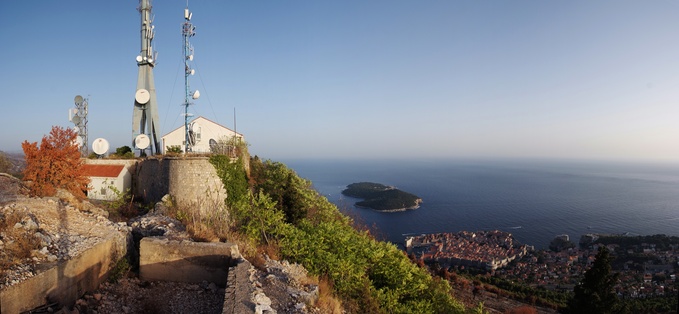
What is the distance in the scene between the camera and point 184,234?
24.5ft

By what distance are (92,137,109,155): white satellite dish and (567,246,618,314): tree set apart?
24.2 m

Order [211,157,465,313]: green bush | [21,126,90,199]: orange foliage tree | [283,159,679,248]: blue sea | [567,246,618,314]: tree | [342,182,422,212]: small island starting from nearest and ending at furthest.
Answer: [211,157,465,313]: green bush, [21,126,90,199]: orange foliage tree, [567,246,618,314]: tree, [283,159,679,248]: blue sea, [342,182,422,212]: small island

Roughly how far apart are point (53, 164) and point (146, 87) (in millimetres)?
Result: 8188

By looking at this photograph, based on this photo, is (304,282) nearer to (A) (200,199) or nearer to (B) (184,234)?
(B) (184,234)

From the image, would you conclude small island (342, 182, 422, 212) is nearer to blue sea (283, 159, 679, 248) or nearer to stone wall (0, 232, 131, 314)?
blue sea (283, 159, 679, 248)

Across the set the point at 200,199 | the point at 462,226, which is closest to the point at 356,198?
the point at 462,226

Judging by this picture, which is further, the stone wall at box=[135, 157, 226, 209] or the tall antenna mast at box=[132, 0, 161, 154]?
the tall antenna mast at box=[132, 0, 161, 154]

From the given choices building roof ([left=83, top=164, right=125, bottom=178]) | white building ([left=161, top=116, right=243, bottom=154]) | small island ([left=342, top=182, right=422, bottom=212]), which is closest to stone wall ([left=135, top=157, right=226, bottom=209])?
building roof ([left=83, top=164, right=125, bottom=178])

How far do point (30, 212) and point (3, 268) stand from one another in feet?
9.47

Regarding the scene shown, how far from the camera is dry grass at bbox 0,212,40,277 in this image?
4.78m

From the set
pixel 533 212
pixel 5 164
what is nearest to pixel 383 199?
pixel 533 212

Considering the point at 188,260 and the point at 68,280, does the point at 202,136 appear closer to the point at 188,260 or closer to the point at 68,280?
the point at 188,260

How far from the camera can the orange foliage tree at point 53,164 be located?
9805 millimetres

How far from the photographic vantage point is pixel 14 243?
528 centimetres
